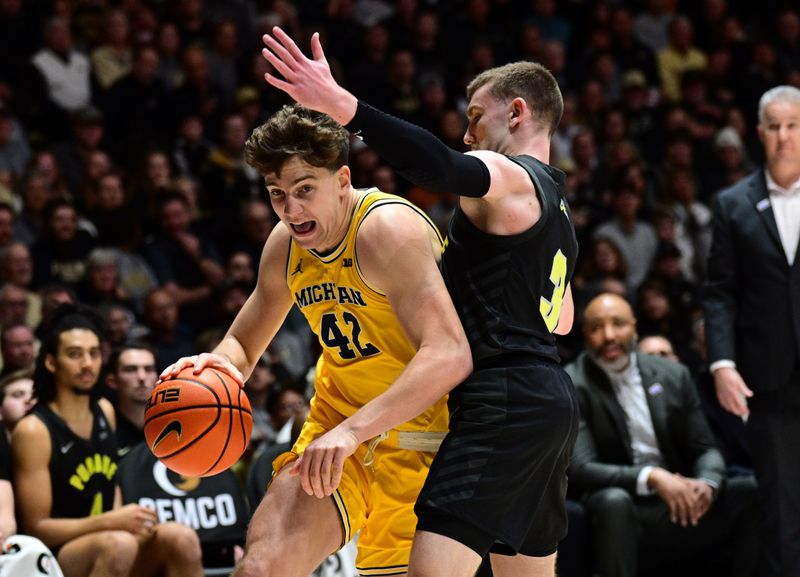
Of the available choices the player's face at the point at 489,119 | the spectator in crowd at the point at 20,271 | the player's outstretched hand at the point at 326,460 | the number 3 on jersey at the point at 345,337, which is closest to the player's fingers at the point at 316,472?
the player's outstretched hand at the point at 326,460

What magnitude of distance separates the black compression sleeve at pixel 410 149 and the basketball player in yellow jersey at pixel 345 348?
14.8 inches

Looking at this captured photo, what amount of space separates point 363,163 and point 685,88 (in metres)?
4.61

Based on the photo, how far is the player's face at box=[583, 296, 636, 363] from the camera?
22.6 ft

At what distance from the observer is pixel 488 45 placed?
1266 centimetres

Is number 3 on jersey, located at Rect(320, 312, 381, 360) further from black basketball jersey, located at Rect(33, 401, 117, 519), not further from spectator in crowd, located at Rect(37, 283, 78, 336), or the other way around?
spectator in crowd, located at Rect(37, 283, 78, 336)

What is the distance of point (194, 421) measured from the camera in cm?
363

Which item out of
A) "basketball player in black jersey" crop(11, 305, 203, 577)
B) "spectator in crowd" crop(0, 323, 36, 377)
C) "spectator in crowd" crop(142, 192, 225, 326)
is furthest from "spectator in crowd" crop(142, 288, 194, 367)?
"basketball player in black jersey" crop(11, 305, 203, 577)

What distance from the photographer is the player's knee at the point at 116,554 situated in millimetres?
5578

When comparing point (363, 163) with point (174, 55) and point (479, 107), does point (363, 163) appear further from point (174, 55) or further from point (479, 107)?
point (479, 107)

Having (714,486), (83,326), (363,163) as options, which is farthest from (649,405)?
(363,163)

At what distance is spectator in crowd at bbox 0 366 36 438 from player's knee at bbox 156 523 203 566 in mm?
1065

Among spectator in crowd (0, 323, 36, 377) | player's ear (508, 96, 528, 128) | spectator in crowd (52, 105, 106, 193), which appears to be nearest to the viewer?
player's ear (508, 96, 528, 128)

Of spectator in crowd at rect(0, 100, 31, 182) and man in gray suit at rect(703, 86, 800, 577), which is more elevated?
spectator in crowd at rect(0, 100, 31, 182)

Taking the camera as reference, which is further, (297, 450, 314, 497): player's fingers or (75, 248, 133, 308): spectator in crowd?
(75, 248, 133, 308): spectator in crowd
